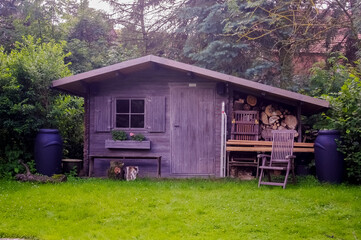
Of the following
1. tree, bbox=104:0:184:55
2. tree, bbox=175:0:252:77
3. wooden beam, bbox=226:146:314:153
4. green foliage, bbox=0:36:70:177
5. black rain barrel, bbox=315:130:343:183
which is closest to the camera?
black rain barrel, bbox=315:130:343:183

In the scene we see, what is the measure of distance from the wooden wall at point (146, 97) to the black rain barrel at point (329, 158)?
7.96ft

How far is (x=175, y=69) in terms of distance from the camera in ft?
31.0

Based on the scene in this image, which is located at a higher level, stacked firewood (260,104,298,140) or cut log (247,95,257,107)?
cut log (247,95,257,107)

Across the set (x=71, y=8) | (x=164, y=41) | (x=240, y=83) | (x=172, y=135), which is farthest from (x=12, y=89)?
(x=71, y=8)

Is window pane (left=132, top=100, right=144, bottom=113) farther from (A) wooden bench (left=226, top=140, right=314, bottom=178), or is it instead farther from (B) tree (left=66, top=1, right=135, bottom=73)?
(B) tree (left=66, top=1, right=135, bottom=73)

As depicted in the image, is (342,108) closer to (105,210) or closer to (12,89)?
(105,210)

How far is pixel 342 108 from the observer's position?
27.3 feet

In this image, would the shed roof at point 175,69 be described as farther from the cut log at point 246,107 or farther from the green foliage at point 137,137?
the green foliage at point 137,137

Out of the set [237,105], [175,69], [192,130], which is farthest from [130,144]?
[237,105]

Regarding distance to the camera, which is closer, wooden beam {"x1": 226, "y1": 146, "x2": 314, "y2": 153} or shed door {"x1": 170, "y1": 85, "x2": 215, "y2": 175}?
wooden beam {"x1": 226, "y1": 146, "x2": 314, "y2": 153}

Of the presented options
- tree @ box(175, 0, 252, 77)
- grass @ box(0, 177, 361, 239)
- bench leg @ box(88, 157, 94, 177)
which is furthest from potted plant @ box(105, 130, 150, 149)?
tree @ box(175, 0, 252, 77)

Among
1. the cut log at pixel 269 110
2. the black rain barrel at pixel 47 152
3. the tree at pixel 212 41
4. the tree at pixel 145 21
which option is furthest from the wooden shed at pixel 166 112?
the tree at pixel 145 21

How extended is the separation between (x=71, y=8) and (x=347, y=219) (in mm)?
18295

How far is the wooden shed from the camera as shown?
9469 mm
